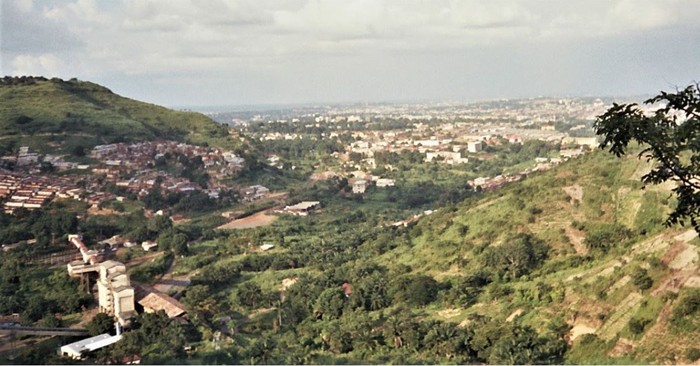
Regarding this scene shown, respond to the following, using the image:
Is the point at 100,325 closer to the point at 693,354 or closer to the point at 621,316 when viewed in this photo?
the point at 621,316

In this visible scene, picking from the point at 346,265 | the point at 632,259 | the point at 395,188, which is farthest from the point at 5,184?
the point at 632,259

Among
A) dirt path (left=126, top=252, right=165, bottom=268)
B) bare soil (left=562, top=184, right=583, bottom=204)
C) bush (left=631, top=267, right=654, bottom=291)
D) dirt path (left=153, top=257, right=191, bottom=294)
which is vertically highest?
bare soil (left=562, top=184, right=583, bottom=204)

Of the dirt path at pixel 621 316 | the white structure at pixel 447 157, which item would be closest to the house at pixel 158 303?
the dirt path at pixel 621 316

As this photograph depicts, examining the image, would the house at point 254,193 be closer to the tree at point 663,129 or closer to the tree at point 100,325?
the tree at point 100,325

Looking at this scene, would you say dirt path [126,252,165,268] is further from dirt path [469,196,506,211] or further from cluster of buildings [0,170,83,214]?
dirt path [469,196,506,211]

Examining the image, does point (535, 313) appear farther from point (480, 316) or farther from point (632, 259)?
point (632, 259)

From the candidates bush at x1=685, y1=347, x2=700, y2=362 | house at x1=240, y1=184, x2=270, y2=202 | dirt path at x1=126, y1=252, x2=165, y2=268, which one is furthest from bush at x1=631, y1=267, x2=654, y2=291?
house at x1=240, y1=184, x2=270, y2=202

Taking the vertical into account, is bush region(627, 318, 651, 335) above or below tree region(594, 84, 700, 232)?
→ below
